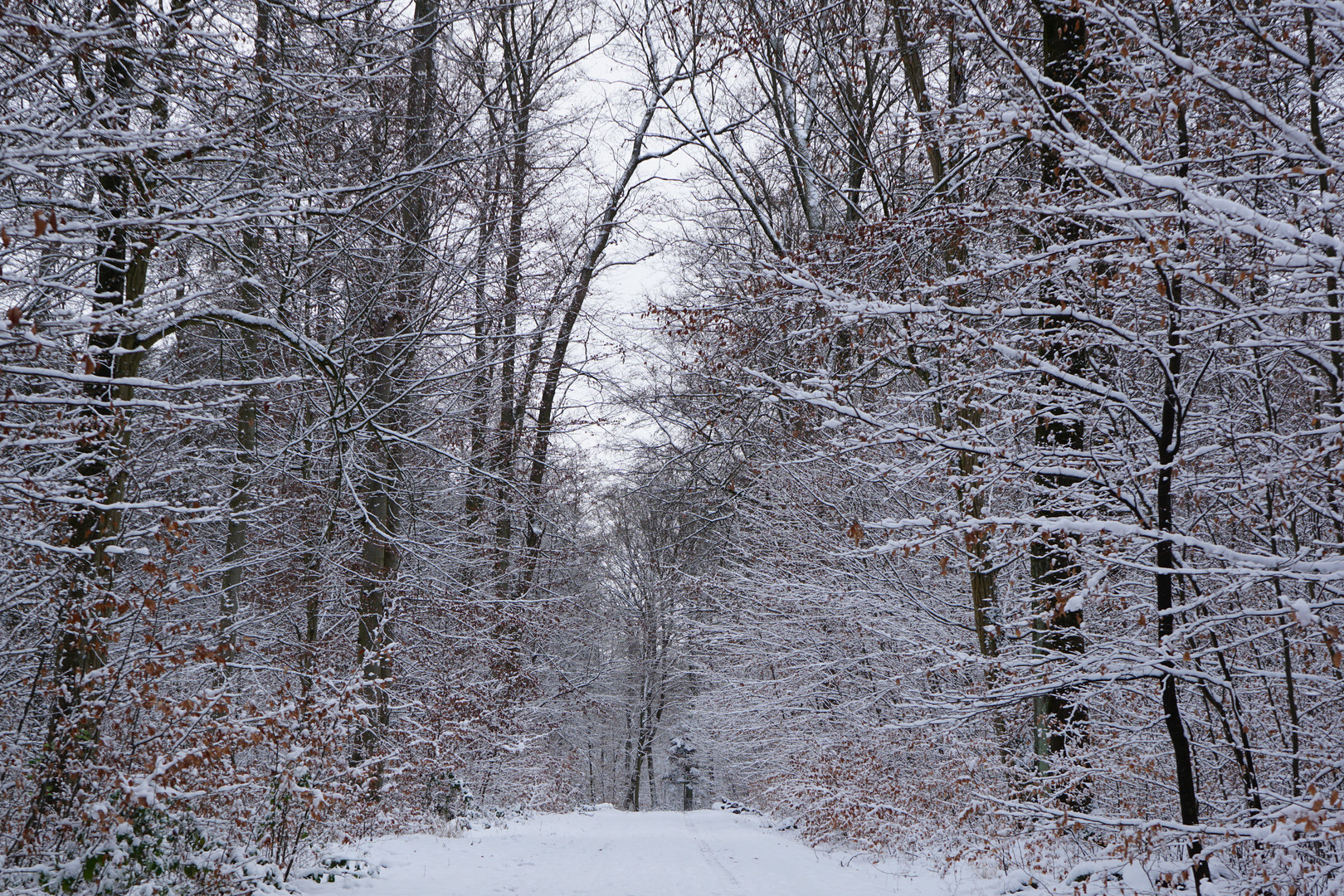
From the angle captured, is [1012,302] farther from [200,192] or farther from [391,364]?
[200,192]

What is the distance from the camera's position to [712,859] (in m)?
10.5

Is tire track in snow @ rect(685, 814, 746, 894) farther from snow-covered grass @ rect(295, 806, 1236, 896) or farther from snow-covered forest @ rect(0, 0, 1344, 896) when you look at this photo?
snow-covered forest @ rect(0, 0, 1344, 896)

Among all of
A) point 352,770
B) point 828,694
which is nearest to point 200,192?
point 352,770

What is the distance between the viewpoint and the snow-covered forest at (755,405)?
3924mm

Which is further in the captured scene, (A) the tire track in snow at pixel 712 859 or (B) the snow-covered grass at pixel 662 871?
(A) the tire track in snow at pixel 712 859

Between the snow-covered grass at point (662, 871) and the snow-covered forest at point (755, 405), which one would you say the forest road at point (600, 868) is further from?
the snow-covered forest at point (755, 405)

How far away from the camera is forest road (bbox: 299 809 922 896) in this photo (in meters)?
7.14

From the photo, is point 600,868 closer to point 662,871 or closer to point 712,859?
point 662,871

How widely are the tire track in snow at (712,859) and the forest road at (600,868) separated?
0.6 inches

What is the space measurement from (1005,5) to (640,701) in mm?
23926

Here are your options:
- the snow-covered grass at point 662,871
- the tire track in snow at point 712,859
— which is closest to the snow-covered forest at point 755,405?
the snow-covered grass at point 662,871

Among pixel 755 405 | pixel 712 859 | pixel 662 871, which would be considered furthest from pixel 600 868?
pixel 755 405

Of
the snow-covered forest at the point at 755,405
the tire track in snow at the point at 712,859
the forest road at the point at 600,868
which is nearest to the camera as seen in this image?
→ the snow-covered forest at the point at 755,405

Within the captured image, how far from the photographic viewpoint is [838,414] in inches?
213
